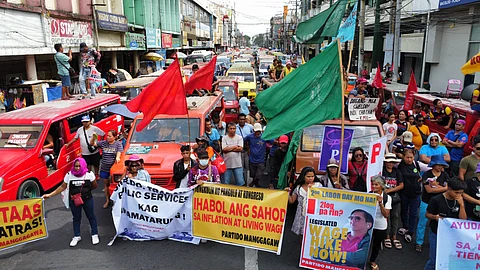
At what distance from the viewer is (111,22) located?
24.7 m

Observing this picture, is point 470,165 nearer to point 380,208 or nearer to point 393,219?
point 393,219

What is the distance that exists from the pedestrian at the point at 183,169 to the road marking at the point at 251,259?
1394 millimetres

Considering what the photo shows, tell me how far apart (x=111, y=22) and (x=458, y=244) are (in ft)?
80.6

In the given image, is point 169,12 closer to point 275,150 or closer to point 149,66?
point 149,66

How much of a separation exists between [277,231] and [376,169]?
5.30 feet

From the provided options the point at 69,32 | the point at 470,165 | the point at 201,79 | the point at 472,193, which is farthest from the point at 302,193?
the point at 69,32

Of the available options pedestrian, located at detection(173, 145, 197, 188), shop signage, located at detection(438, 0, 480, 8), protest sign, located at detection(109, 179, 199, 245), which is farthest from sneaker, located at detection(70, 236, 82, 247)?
shop signage, located at detection(438, 0, 480, 8)

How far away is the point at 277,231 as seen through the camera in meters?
5.23

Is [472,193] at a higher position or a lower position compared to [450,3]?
lower

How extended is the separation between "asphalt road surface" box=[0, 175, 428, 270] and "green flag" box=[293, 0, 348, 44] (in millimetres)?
3648

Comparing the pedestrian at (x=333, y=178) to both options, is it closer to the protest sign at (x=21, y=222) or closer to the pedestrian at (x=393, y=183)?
the pedestrian at (x=393, y=183)

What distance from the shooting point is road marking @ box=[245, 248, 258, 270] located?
5.32m

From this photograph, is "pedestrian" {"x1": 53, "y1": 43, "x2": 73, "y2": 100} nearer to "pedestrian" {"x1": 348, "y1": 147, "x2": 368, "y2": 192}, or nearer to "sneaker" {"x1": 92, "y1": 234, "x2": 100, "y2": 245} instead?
"sneaker" {"x1": 92, "y1": 234, "x2": 100, "y2": 245}

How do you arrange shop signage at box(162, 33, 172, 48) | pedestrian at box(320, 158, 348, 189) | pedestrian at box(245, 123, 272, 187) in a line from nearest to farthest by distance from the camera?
pedestrian at box(320, 158, 348, 189) < pedestrian at box(245, 123, 272, 187) < shop signage at box(162, 33, 172, 48)
